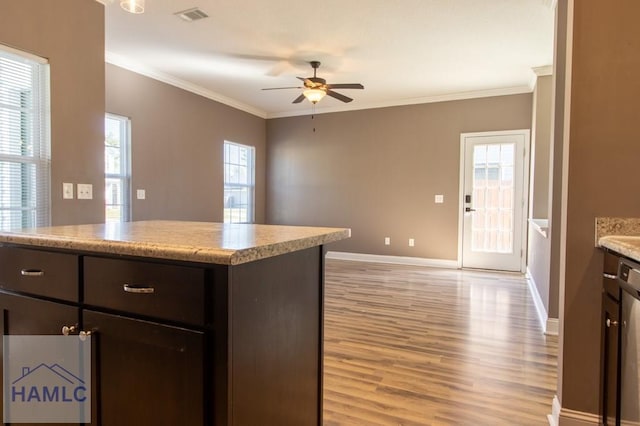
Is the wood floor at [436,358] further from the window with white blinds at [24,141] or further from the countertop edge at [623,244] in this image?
the window with white blinds at [24,141]

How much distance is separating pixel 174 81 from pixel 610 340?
5194 millimetres

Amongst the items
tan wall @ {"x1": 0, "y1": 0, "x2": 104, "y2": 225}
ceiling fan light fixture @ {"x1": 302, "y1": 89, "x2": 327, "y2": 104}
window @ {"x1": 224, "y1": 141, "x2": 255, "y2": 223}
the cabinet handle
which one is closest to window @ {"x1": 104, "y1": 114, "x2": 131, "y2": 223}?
tan wall @ {"x1": 0, "y1": 0, "x2": 104, "y2": 225}

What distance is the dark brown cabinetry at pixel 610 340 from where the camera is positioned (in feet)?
4.52

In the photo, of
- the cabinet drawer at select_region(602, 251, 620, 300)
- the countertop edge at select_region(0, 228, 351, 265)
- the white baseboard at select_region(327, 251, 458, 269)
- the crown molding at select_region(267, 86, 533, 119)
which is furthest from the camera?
the white baseboard at select_region(327, 251, 458, 269)

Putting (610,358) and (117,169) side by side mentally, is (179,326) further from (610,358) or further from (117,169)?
(117,169)

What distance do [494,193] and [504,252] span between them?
0.88m

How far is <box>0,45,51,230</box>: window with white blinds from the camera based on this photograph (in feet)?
7.88

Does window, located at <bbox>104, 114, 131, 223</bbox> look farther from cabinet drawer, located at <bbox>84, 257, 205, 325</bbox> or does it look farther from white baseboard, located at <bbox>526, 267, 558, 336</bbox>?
white baseboard, located at <bbox>526, 267, 558, 336</bbox>

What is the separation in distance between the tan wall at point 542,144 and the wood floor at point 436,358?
1.10m

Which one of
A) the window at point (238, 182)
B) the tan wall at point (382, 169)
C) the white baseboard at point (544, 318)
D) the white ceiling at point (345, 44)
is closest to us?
the white baseboard at point (544, 318)

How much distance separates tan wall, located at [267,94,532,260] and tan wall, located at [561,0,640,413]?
3974mm

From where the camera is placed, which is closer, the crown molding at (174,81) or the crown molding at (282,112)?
the crown molding at (174,81)

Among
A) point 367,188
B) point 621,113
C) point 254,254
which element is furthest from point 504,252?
point 254,254

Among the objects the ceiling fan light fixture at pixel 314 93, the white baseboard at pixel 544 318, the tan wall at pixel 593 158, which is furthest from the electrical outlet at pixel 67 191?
the white baseboard at pixel 544 318
